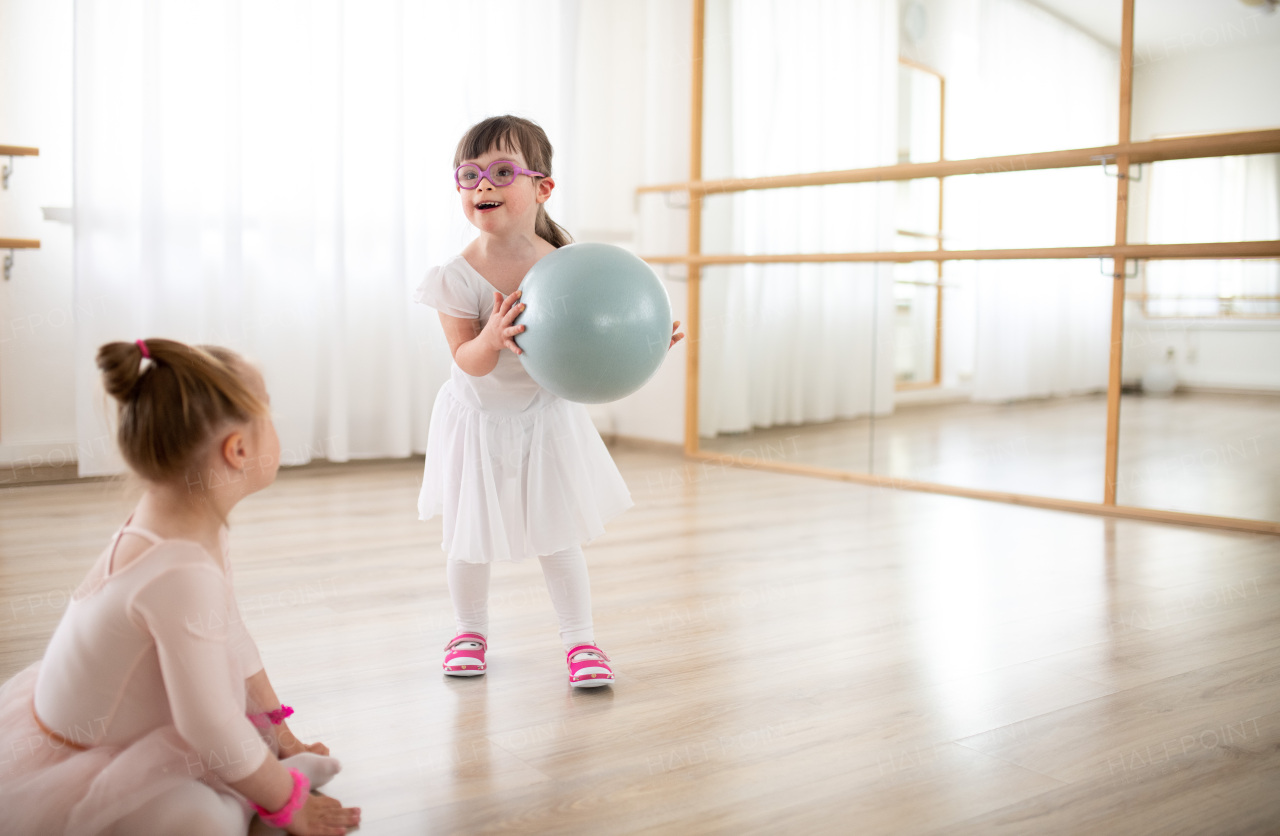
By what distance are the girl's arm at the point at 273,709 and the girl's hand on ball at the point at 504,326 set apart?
53 cm

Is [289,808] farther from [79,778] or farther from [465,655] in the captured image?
[465,655]

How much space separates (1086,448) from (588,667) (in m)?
2.03

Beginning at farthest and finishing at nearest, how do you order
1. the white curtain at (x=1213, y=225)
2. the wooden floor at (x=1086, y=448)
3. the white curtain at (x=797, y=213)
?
the white curtain at (x=797, y=213) → the wooden floor at (x=1086, y=448) → the white curtain at (x=1213, y=225)

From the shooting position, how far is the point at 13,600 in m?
1.96

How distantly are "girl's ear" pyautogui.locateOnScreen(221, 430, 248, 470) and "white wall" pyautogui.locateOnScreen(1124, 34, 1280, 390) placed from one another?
260 cm

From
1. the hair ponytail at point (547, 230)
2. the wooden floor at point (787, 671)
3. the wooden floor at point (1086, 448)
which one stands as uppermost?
the hair ponytail at point (547, 230)

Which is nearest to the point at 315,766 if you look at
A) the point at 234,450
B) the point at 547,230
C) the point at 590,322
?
the point at 234,450

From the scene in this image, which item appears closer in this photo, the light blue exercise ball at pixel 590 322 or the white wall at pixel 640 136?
the light blue exercise ball at pixel 590 322

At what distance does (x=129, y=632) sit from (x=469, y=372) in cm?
63

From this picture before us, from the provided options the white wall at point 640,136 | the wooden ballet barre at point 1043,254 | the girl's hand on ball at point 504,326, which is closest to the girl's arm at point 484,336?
the girl's hand on ball at point 504,326

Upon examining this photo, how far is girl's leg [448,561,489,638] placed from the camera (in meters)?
1.69

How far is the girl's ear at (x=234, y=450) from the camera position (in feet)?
3.45

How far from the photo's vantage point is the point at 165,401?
1019mm

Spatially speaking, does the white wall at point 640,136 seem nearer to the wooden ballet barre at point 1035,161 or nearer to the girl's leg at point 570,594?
the wooden ballet barre at point 1035,161
